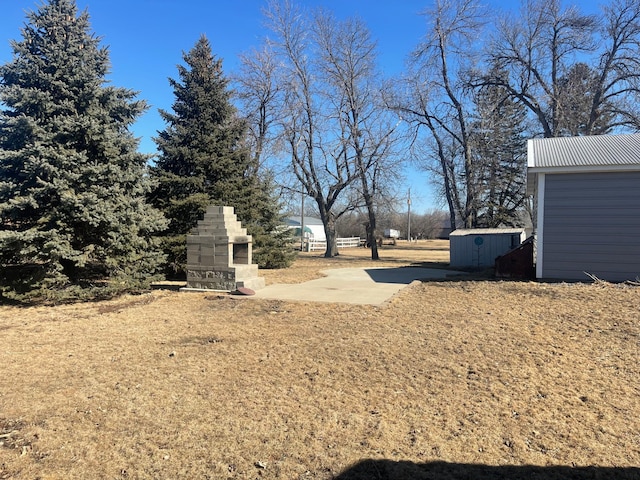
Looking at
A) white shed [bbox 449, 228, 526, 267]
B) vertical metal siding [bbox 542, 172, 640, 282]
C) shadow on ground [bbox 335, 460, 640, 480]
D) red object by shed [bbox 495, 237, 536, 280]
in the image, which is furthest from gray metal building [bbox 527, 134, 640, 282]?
shadow on ground [bbox 335, 460, 640, 480]

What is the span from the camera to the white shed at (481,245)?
17.2 m

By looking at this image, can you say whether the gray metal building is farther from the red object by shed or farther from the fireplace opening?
the fireplace opening

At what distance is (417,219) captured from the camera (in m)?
77.0

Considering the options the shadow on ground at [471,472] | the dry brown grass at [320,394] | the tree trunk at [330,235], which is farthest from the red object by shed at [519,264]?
the tree trunk at [330,235]

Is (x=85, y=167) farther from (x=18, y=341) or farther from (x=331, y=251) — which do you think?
(x=331, y=251)

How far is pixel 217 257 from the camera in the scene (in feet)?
32.7

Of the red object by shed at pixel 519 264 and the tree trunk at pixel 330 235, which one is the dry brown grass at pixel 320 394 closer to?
the red object by shed at pixel 519 264

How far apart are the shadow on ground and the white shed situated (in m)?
15.4

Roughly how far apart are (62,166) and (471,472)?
8555mm

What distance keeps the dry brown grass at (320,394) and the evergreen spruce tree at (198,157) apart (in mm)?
6227

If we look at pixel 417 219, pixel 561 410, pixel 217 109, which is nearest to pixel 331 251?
pixel 217 109

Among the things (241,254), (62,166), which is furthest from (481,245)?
(62,166)

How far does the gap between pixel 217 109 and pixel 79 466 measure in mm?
13273

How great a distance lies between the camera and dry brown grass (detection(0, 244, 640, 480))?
280cm
